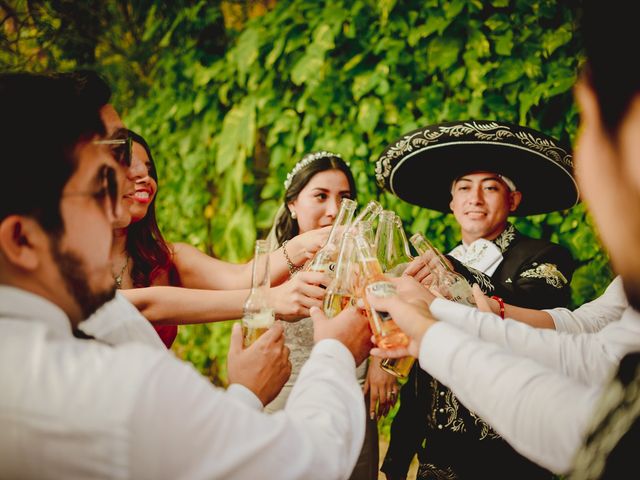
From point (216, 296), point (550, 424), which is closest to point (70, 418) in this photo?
point (550, 424)

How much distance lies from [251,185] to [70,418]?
11.1ft

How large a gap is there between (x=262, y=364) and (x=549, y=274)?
1.56 m

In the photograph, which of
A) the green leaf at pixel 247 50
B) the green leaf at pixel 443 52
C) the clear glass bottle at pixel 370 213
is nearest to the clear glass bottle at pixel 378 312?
the clear glass bottle at pixel 370 213

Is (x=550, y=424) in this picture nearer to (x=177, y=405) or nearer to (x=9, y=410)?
(x=177, y=405)

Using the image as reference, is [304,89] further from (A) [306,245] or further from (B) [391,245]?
(B) [391,245]

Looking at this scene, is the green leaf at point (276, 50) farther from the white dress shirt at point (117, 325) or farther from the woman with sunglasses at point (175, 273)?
the white dress shirt at point (117, 325)

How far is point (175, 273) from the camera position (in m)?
2.55

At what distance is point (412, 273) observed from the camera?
1.69 meters

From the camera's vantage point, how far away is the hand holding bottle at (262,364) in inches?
49.0

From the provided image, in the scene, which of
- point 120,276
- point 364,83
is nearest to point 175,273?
point 120,276

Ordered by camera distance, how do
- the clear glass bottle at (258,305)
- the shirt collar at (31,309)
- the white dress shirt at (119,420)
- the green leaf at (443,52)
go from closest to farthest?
the white dress shirt at (119,420) → the shirt collar at (31,309) → the clear glass bottle at (258,305) → the green leaf at (443,52)

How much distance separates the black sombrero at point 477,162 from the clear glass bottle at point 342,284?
1023mm

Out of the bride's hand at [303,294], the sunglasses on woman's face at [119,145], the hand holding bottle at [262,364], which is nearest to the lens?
the sunglasses on woman's face at [119,145]

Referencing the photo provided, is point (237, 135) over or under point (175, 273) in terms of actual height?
over
